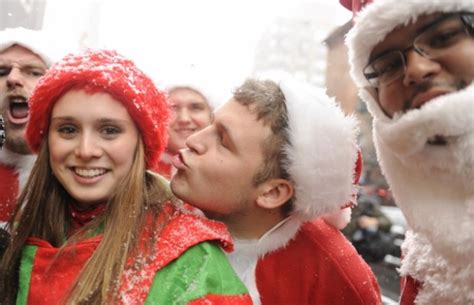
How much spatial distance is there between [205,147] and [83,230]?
59cm

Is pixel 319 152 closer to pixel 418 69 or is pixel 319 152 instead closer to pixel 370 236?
pixel 418 69

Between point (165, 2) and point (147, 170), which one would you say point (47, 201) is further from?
point (165, 2)

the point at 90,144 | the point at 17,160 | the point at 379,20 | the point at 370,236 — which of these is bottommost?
the point at 370,236

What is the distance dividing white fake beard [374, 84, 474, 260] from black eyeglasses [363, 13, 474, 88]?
0.56ft

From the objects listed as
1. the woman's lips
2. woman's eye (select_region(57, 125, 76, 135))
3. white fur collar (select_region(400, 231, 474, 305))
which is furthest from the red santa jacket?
woman's eye (select_region(57, 125, 76, 135))

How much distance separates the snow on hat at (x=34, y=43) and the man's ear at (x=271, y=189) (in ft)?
5.01

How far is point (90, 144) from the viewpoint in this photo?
6.46 feet

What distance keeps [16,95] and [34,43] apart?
38 cm

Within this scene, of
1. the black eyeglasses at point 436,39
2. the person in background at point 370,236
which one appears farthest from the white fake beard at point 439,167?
the person in background at point 370,236

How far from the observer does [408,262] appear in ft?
6.47

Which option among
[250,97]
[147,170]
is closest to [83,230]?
[147,170]

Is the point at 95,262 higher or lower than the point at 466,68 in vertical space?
lower

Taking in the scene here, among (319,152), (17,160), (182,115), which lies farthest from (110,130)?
(182,115)

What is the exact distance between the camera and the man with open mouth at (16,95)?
107 inches
